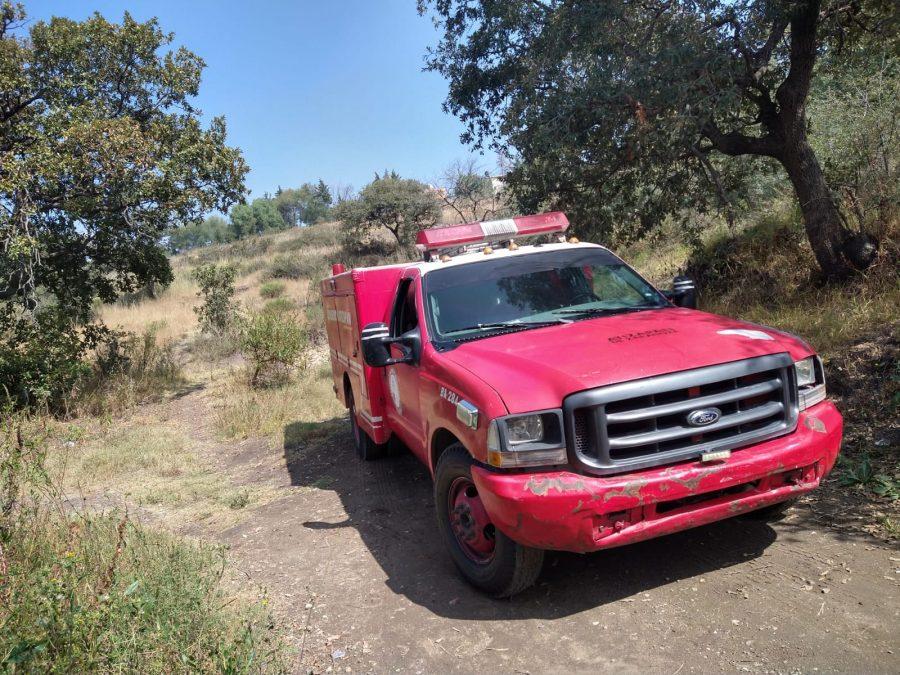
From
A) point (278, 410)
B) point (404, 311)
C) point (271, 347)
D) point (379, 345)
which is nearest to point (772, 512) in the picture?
point (379, 345)

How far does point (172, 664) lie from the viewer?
9.80ft

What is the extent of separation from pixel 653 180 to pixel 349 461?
5.93 m

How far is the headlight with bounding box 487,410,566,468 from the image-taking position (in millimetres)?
3355

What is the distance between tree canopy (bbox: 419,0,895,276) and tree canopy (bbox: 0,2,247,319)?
6.78 metres

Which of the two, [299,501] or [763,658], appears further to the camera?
[299,501]

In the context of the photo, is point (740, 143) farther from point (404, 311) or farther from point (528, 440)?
point (528, 440)

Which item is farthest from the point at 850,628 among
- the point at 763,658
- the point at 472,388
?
the point at 472,388

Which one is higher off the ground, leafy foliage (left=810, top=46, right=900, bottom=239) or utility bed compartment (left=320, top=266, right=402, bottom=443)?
leafy foliage (left=810, top=46, right=900, bottom=239)

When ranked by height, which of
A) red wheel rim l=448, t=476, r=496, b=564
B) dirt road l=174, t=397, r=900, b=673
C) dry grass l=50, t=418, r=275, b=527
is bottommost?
dirt road l=174, t=397, r=900, b=673

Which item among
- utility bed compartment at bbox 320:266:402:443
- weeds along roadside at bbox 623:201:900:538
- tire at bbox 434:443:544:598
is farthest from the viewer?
utility bed compartment at bbox 320:266:402:443

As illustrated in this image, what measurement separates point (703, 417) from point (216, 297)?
55.5ft

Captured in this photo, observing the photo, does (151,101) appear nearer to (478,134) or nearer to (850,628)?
(478,134)

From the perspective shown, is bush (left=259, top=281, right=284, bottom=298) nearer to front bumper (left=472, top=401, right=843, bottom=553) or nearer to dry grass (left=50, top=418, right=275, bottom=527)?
dry grass (left=50, top=418, right=275, bottom=527)

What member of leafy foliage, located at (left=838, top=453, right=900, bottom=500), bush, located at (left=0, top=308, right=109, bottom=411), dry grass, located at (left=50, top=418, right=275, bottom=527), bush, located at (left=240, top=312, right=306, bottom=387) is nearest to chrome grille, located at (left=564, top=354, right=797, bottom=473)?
leafy foliage, located at (left=838, top=453, right=900, bottom=500)
